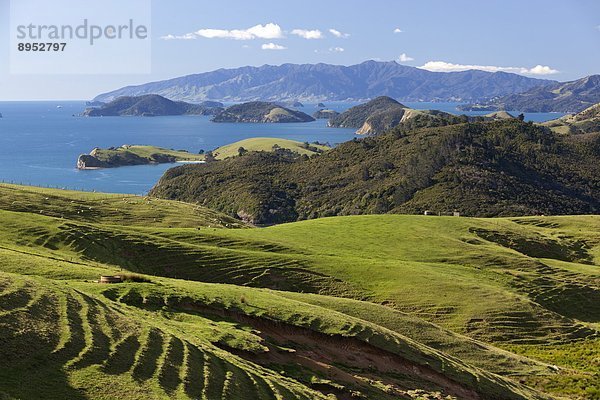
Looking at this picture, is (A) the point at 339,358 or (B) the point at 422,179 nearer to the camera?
(A) the point at 339,358

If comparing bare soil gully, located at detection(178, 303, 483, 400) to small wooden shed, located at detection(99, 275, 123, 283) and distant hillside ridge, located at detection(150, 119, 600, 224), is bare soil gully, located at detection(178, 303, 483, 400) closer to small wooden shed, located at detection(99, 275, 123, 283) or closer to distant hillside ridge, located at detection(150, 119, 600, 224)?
small wooden shed, located at detection(99, 275, 123, 283)

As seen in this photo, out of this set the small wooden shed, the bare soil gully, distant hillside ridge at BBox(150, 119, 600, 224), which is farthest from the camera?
distant hillside ridge at BBox(150, 119, 600, 224)

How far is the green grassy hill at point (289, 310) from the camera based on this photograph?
18.4m

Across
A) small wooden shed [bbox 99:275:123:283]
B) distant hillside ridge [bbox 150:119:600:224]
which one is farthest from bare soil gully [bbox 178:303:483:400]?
distant hillside ridge [bbox 150:119:600:224]

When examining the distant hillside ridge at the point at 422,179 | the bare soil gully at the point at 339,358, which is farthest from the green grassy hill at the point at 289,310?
the distant hillside ridge at the point at 422,179

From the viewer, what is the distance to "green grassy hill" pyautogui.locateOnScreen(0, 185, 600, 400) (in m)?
18.4

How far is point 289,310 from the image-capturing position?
29562 millimetres

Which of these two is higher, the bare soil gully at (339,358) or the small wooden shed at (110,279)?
the small wooden shed at (110,279)

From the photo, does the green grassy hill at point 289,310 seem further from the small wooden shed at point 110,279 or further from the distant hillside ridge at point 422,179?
the distant hillside ridge at point 422,179

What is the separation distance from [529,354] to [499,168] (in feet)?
342

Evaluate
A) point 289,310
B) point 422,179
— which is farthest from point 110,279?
point 422,179

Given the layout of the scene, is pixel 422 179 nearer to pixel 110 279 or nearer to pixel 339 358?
pixel 339 358

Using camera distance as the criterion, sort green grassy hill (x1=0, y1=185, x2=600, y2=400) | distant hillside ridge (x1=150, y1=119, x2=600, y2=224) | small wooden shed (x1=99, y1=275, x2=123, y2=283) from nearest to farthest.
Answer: green grassy hill (x1=0, y1=185, x2=600, y2=400), small wooden shed (x1=99, y1=275, x2=123, y2=283), distant hillside ridge (x1=150, y1=119, x2=600, y2=224)

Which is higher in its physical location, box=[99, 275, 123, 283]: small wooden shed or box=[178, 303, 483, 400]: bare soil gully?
box=[99, 275, 123, 283]: small wooden shed
